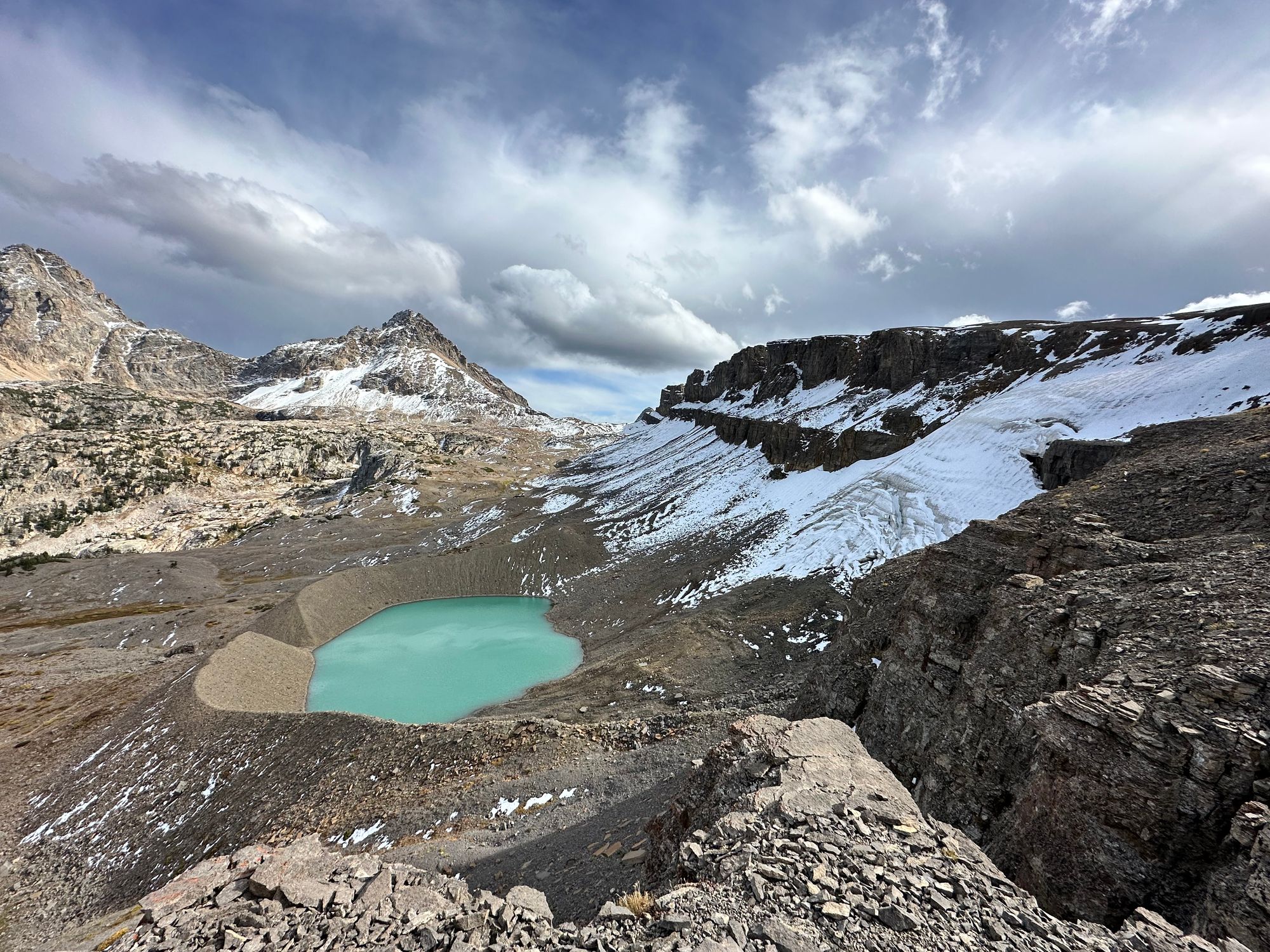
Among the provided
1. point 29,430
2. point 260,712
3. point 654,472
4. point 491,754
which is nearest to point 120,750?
point 260,712

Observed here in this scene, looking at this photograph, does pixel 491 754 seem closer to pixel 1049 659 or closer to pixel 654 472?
pixel 1049 659

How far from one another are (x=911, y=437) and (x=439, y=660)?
167ft

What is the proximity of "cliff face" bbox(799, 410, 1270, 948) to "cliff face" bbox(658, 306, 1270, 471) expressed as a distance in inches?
1555

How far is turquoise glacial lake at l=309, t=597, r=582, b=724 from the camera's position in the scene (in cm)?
3147

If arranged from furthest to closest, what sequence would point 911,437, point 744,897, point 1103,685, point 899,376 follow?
point 899,376, point 911,437, point 1103,685, point 744,897

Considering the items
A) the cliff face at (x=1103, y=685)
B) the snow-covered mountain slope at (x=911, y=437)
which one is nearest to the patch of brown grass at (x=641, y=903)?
the cliff face at (x=1103, y=685)

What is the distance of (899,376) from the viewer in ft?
234

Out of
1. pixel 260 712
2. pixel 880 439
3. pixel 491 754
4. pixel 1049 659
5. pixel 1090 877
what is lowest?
pixel 260 712

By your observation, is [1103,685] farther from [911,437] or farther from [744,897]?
[911,437]

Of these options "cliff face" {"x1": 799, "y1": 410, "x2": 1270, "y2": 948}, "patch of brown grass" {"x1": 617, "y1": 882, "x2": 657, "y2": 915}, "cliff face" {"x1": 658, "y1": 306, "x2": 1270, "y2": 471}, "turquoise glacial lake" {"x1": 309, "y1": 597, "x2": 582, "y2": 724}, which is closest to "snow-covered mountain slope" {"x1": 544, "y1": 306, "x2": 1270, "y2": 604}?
"cliff face" {"x1": 658, "y1": 306, "x2": 1270, "y2": 471}

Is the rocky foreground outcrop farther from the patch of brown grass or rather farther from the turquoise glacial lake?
the turquoise glacial lake

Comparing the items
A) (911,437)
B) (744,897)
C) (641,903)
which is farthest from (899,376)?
(641,903)

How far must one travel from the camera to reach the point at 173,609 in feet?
159

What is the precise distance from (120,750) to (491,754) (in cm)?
2120
